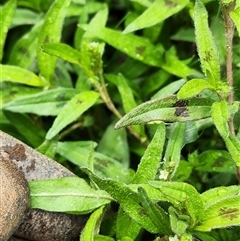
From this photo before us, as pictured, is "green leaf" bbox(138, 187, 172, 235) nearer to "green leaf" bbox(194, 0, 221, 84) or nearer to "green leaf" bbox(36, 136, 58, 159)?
"green leaf" bbox(194, 0, 221, 84)

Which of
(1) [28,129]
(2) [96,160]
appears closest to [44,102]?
(1) [28,129]

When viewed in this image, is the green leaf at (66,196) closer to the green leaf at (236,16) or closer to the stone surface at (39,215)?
the stone surface at (39,215)

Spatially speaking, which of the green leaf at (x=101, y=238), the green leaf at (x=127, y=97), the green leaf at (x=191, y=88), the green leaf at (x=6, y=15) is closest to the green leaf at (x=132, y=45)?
the green leaf at (x=127, y=97)

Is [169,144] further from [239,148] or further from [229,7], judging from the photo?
[229,7]

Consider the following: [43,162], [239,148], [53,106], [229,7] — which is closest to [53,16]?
[53,106]

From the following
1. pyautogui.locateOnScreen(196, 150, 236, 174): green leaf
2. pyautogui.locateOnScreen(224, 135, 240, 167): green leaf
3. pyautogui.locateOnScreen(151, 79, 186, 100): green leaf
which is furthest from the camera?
pyautogui.locateOnScreen(151, 79, 186, 100): green leaf

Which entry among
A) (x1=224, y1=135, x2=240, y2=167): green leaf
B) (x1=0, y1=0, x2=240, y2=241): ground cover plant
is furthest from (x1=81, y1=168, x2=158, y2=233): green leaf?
(x1=224, y1=135, x2=240, y2=167): green leaf
